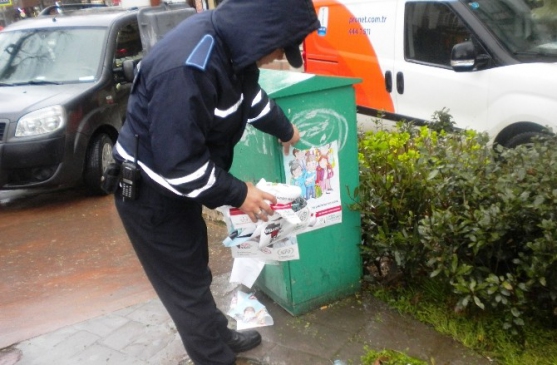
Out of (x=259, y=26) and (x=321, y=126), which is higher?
(x=259, y=26)

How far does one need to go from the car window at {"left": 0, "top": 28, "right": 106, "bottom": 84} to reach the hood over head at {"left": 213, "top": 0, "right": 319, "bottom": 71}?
486 cm

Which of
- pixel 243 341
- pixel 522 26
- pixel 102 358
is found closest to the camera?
pixel 243 341

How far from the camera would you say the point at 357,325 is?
326cm

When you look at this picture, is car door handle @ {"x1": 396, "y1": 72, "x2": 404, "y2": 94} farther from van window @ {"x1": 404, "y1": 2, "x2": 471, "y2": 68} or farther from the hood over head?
the hood over head

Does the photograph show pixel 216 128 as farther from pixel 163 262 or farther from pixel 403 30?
pixel 403 30

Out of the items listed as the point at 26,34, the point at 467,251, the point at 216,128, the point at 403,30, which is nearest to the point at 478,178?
the point at 467,251

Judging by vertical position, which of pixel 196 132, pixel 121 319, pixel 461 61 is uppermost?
pixel 196 132

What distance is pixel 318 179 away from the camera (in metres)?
3.18

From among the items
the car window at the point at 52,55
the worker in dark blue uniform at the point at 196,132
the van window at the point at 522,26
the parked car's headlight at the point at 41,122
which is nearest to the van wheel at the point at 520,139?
the van window at the point at 522,26

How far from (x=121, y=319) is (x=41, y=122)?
3.09 m

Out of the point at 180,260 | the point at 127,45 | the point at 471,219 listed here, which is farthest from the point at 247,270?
the point at 127,45

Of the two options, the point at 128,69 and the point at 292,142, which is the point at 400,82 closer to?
the point at 128,69

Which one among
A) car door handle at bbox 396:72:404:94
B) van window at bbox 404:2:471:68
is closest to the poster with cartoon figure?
van window at bbox 404:2:471:68

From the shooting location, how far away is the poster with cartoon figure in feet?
10.1
